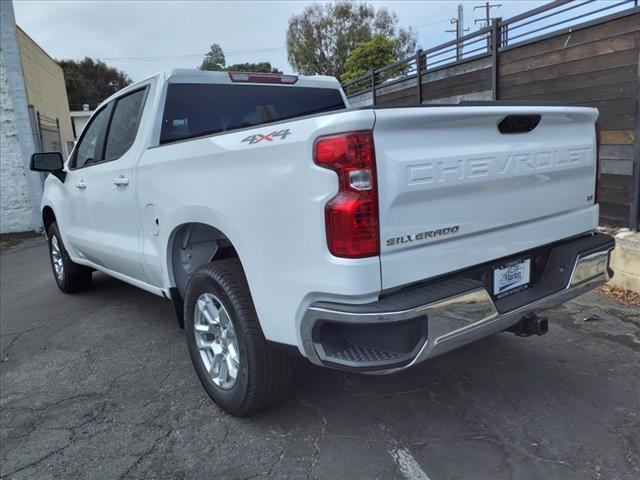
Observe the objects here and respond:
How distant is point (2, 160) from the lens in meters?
11.7

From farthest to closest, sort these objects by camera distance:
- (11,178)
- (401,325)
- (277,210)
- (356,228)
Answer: (11,178) < (277,210) < (401,325) < (356,228)

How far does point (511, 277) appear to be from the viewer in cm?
273

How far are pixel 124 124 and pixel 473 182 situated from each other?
2.88 meters

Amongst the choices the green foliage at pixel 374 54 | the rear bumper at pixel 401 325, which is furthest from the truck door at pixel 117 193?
the green foliage at pixel 374 54

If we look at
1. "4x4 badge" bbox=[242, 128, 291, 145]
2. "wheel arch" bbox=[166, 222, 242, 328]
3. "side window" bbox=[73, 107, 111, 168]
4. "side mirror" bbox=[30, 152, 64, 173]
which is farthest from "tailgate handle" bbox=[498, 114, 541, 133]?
"side mirror" bbox=[30, 152, 64, 173]

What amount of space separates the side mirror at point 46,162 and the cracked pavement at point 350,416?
5.54ft

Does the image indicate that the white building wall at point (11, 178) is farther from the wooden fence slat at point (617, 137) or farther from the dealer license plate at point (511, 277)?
the dealer license plate at point (511, 277)

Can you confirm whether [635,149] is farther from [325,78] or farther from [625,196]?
[325,78]

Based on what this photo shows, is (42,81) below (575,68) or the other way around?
the other way around

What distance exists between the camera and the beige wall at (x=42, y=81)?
1249 cm

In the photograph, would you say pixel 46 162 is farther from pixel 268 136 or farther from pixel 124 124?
pixel 268 136

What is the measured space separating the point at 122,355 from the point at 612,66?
5184 millimetres

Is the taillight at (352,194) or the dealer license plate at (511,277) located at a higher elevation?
the taillight at (352,194)

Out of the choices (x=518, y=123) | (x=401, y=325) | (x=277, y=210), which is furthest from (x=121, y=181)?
(x=518, y=123)
